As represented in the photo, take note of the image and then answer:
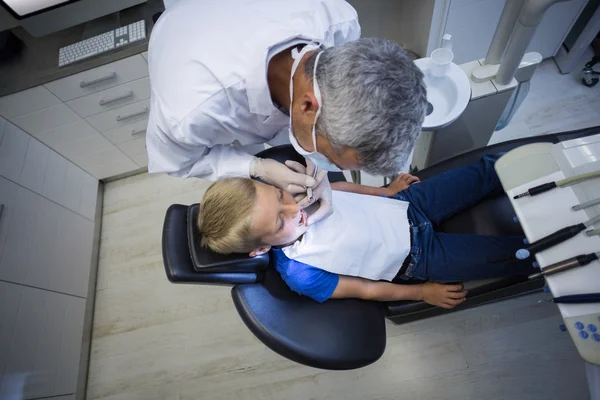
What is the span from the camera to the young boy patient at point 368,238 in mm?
988

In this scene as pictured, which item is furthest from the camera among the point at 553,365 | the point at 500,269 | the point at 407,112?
the point at 553,365

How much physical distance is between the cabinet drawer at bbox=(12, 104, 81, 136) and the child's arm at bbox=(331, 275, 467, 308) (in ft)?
5.15

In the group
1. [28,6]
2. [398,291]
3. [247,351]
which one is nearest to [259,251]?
[398,291]

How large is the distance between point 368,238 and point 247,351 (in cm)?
93

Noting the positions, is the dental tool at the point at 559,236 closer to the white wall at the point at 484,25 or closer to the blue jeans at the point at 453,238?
the blue jeans at the point at 453,238

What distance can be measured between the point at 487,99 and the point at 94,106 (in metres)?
1.79

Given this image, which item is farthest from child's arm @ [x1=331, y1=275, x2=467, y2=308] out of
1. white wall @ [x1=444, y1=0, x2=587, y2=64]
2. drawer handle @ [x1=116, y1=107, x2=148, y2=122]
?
drawer handle @ [x1=116, y1=107, x2=148, y2=122]

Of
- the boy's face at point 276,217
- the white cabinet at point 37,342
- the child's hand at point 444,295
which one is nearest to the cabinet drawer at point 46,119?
the white cabinet at point 37,342

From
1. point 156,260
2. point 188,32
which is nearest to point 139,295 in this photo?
point 156,260

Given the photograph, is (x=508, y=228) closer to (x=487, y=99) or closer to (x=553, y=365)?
(x=487, y=99)

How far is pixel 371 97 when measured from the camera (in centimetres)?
69

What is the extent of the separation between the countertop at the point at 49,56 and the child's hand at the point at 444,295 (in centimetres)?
152

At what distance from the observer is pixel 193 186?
86.7 inches

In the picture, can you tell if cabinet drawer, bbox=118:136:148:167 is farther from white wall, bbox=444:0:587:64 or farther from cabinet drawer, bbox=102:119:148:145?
white wall, bbox=444:0:587:64
